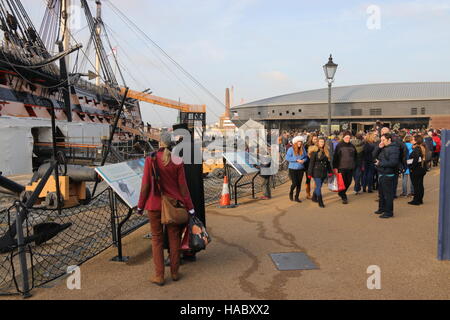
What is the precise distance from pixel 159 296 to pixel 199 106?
158 feet

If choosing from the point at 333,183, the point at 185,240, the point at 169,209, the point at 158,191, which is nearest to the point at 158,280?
the point at 185,240

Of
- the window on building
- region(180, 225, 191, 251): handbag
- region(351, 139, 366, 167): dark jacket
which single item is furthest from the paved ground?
the window on building

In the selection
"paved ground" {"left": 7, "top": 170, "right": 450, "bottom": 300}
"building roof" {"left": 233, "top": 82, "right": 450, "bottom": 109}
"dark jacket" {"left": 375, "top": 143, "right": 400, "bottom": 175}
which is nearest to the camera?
"paved ground" {"left": 7, "top": 170, "right": 450, "bottom": 300}

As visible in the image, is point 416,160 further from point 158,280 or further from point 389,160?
point 158,280

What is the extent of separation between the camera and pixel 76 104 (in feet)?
127

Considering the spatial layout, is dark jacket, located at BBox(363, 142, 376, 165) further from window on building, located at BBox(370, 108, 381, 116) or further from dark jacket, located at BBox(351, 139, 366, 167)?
window on building, located at BBox(370, 108, 381, 116)

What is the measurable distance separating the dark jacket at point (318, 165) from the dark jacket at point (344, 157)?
78 centimetres

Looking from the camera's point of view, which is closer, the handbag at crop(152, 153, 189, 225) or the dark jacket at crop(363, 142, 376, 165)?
the handbag at crop(152, 153, 189, 225)

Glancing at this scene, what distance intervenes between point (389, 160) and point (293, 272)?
153 inches

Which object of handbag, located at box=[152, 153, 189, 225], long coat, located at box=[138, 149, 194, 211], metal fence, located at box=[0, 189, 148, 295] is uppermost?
long coat, located at box=[138, 149, 194, 211]

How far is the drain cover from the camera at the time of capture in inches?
190

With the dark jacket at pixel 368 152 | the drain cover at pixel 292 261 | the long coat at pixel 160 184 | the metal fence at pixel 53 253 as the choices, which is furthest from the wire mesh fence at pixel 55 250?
the dark jacket at pixel 368 152

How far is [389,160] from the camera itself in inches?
283

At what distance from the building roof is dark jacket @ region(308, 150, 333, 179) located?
210 feet
